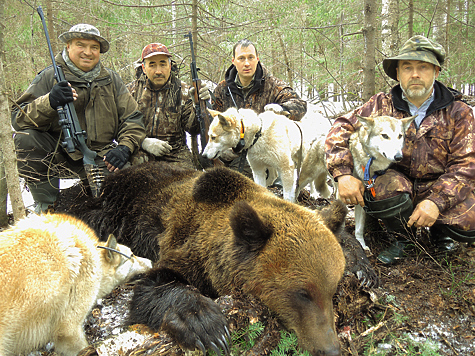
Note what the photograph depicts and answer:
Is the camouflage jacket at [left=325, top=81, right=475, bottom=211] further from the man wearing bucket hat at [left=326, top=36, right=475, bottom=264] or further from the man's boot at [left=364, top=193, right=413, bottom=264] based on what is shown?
the man's boot at [left=364, top=193, right=413, bottom=264]

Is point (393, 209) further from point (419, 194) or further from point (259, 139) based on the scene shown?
point (259, 139)

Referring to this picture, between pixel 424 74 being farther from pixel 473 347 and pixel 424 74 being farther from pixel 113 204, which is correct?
pixel 113 204

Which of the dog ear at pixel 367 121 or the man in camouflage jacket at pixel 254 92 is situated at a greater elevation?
the man in camouflage jacket at pixel 254 92

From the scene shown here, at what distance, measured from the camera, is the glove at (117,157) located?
500cm

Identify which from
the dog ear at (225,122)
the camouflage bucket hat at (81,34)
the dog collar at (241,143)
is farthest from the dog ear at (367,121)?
the camouflage bucket hat at (81,34)

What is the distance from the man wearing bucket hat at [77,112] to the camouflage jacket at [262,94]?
2.06 metres

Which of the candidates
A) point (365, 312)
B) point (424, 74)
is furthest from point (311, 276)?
point (424, 74)

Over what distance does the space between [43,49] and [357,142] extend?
12.0m

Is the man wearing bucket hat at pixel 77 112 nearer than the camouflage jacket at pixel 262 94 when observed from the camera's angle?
Yes

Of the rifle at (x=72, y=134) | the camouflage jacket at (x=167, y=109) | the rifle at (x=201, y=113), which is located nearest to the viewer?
the rifle at (x=72, y=134)

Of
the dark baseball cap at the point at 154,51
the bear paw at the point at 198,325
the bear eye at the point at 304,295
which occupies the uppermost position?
the dark baseball cap at the point at 154,51

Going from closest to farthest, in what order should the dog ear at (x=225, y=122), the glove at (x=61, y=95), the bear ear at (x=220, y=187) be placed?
the bear ear at (x=220, y=187), the glove at (x=61, y=95), the dog ear at (x=225, y=122)

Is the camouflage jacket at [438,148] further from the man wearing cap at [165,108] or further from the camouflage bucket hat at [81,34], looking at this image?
the camouflage bucket hat at [81,34]

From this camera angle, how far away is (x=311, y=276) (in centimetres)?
234
